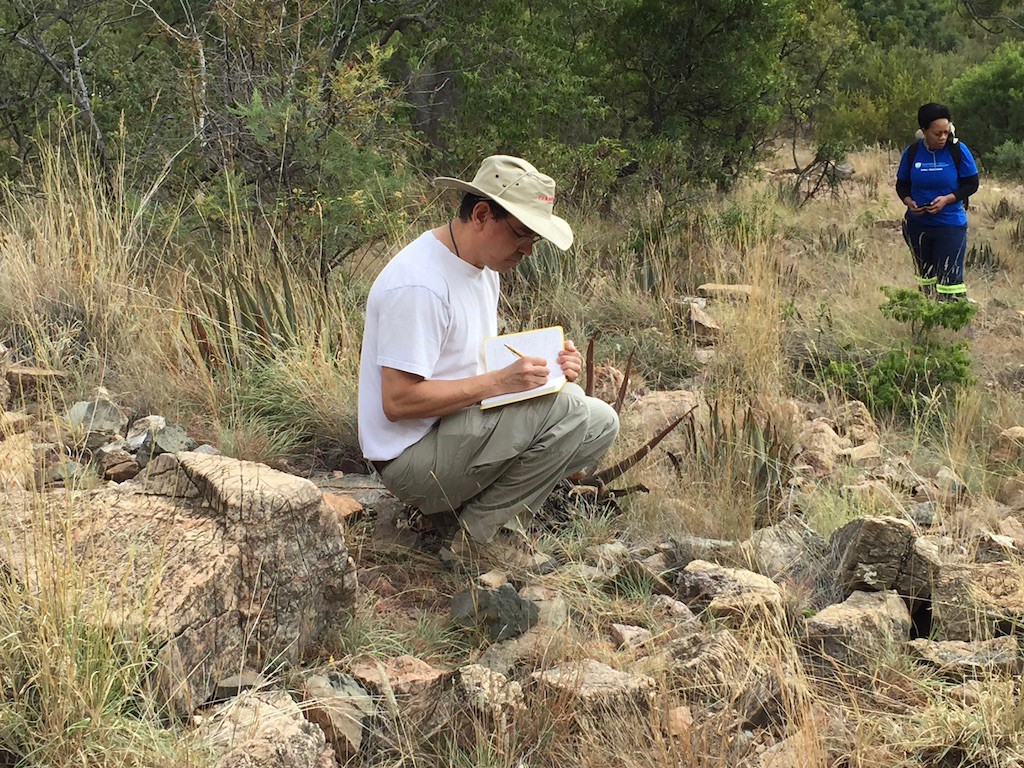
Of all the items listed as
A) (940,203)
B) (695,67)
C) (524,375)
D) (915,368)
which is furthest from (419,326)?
(695,67)

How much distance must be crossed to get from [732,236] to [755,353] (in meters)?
2.53

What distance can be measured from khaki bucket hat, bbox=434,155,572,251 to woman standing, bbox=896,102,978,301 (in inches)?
180

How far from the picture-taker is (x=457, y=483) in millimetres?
3541

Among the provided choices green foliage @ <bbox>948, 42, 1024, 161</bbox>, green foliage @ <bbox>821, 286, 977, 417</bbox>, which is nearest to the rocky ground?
green foliage @ <bbox>821, 286, 977, 417</bbox>

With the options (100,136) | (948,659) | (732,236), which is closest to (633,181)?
(732,236)

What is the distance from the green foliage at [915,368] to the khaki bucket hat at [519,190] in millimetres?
2502

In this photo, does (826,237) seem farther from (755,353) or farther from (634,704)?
(634,704)

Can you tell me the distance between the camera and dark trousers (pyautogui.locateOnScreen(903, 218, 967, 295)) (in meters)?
7.25

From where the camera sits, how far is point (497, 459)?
11.5 ft

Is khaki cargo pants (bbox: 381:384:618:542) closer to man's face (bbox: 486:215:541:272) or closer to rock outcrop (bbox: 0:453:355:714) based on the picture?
man's face (bbox: 486:215:541:272)

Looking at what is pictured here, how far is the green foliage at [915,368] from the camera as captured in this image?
5406 mm

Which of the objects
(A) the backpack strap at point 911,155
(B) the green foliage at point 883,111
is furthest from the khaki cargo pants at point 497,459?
(B) the green foliage at point 883,111

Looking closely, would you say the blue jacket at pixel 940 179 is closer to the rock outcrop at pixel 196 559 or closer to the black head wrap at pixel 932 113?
the black head wrap at pixel 932 113

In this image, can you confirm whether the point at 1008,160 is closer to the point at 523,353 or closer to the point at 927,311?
the point at 927,311
